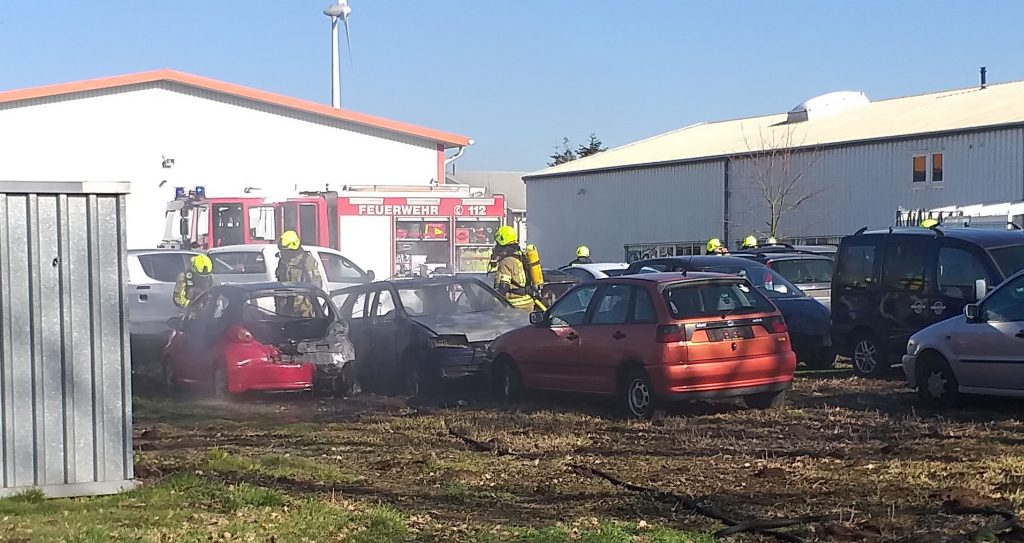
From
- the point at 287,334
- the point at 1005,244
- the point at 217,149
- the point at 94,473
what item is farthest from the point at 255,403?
the point at 217,149

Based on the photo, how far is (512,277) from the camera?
16.5 metres

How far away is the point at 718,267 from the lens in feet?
56.1

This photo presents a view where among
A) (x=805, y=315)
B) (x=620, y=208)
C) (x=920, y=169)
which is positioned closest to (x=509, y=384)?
(x=805, y=315)

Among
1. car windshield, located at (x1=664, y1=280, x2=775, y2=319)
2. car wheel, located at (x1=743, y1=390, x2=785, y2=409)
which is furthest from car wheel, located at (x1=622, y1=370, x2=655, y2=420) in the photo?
car wheel, located at (x1=743, y1=390, x2=785, y2=409)

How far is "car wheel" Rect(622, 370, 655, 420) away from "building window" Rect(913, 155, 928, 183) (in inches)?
1053

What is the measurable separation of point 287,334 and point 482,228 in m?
9.26

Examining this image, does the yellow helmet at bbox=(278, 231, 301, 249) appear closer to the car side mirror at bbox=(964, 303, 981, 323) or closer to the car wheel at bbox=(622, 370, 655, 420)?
the car wheel at bbox=(622, 370, 655, 420)

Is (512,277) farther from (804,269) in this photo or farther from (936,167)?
(936,167)

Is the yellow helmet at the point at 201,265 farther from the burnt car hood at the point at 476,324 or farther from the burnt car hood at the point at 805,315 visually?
the burnt car hood at the point at 805,315

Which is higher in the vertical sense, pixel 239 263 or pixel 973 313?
pixel 239 263

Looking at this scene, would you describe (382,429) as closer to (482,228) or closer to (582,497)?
(582,497)

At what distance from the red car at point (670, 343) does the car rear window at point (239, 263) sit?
26.9 feet

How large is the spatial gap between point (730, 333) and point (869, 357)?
3961mm

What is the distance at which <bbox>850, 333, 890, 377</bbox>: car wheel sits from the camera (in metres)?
14.9
